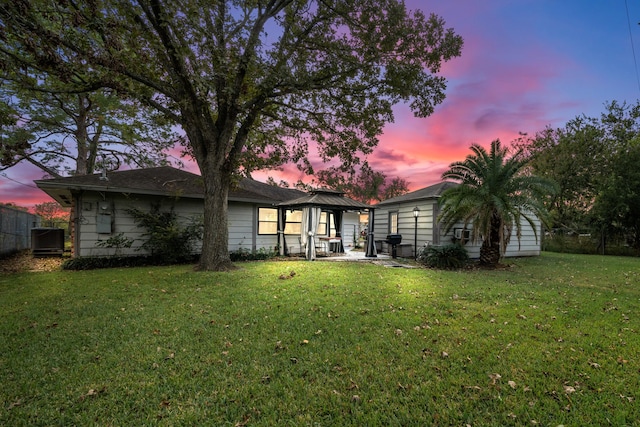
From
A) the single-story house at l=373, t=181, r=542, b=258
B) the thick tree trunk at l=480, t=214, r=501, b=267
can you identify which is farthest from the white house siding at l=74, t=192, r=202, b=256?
the thick tree trunk at l=480, t=214, r=501, b=267

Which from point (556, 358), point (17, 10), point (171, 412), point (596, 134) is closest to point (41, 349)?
point (171, 412)

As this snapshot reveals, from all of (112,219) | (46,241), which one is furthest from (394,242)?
(46,241)

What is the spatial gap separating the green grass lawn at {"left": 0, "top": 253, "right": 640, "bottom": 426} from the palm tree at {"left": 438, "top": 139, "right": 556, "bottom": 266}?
3.77 m

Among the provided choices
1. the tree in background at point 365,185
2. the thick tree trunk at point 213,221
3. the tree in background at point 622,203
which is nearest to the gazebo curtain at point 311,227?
the thick tree trunk at point 213,221

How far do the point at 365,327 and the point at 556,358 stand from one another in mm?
2225

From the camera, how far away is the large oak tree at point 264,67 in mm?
7129

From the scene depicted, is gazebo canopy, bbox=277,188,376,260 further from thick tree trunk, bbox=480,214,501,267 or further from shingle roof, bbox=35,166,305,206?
thick tree trunk, bbox=480,214,501,267

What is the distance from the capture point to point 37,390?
2.65 meters

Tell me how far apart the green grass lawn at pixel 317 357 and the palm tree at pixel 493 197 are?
3.77m

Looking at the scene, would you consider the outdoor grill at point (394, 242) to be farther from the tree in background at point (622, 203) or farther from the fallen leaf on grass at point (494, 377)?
the tree in background at point (622, 203)

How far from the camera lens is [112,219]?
33.0ft

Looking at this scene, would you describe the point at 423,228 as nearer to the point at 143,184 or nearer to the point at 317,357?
the point at 317,357

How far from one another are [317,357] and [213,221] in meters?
6.23

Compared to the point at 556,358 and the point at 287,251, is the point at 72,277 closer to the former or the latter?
the point at 287,251
